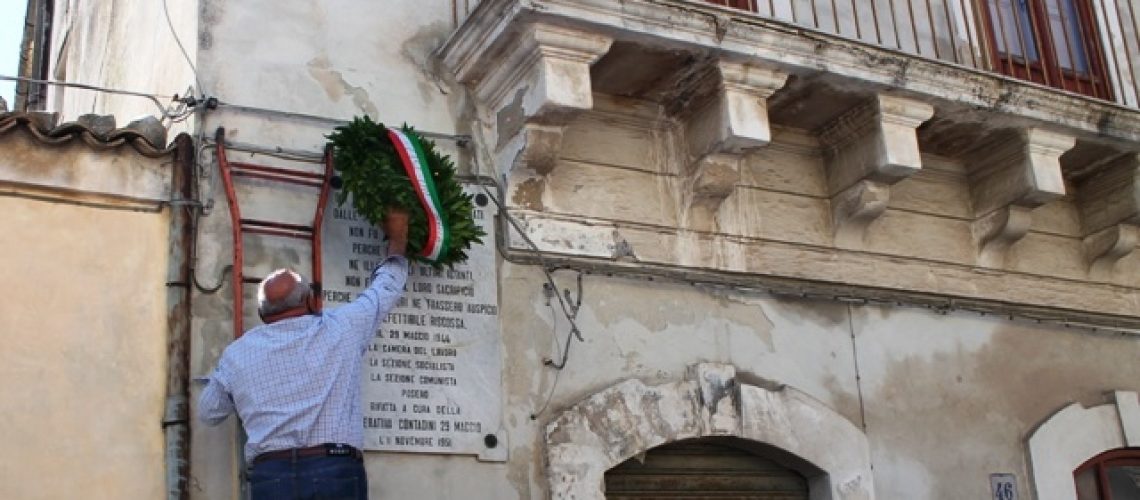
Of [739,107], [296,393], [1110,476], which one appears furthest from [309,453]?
[1110,476]

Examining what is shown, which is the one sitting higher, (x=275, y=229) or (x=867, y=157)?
(x=867, y=157)

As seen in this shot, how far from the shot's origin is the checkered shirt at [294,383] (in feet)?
15.5

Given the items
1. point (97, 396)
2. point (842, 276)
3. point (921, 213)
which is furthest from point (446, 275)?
point (921, 213)

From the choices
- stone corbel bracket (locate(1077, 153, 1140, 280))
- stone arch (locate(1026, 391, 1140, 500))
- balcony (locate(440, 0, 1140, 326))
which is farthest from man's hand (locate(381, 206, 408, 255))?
stone corbel bracket (locate(1077, 153, 1140, 280))

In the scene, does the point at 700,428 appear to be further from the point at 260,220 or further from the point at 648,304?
the point at 260,220

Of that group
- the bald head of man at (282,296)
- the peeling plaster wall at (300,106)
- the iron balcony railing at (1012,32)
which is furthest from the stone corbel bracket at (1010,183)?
the bald head of man at (282,296)

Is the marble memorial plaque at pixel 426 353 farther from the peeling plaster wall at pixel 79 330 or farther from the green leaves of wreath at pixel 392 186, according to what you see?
the peeling plaster wall at pixel 79 330

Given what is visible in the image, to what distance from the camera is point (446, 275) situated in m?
5.76

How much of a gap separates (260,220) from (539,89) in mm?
1279

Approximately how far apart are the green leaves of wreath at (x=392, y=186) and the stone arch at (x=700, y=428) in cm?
91

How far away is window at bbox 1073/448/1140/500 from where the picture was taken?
7.21 metres

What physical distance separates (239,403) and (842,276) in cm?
325

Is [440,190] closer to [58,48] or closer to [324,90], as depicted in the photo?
[324,90]

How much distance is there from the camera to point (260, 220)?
544 centimetres
